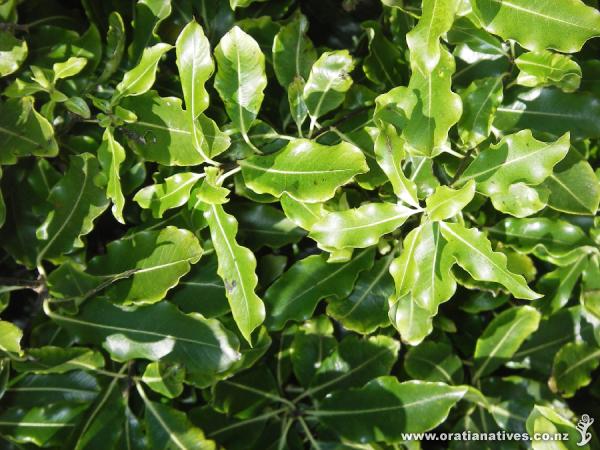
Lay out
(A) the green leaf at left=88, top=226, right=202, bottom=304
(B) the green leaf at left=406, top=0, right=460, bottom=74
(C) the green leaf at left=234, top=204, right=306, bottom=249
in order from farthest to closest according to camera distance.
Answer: (C) the green leaf at left=234, top=204, right=306, bottom=249, (A) the green leaf at left=88, top=226, right=202, bottom=304, (B) the green leaf at left=406, top=0, right=460, bottom=74

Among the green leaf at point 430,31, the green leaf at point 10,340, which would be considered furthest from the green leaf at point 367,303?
the green leaf at point 10,340

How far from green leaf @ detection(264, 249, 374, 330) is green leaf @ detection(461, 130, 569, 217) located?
287mm

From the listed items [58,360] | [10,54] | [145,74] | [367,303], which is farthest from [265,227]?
[10,54]

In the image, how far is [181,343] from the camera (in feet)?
3.60

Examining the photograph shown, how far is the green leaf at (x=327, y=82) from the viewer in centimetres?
102

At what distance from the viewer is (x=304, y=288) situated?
1120mm

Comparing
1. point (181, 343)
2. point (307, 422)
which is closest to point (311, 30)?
point (181, 343)

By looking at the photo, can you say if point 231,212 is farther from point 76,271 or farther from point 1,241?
point 1,241

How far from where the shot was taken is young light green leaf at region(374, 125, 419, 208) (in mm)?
924

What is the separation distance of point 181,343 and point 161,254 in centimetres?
17

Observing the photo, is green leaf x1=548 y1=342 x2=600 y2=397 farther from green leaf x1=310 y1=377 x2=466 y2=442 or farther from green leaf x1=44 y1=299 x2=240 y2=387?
green leaf x1=44 y1=299 x2=240 y2=387

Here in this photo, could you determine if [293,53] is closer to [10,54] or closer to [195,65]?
[195,65]

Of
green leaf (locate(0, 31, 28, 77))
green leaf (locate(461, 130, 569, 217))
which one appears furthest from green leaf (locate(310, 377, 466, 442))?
green leaf (locate(0, 31, 28, 77))

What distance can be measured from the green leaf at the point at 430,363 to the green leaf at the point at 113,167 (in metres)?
0.64
